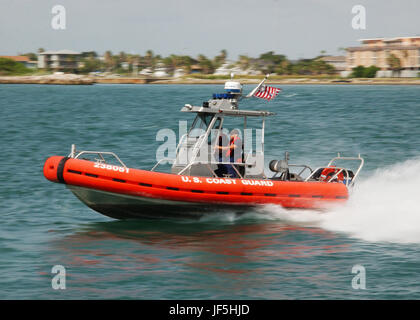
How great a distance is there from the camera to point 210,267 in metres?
9.48

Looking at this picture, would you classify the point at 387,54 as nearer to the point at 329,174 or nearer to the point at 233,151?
the point at 329,174

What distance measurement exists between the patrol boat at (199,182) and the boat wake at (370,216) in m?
0.20

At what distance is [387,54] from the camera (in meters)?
130

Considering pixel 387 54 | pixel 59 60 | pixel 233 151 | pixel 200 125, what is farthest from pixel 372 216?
pixel 59 60

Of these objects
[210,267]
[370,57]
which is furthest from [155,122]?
[370,57]

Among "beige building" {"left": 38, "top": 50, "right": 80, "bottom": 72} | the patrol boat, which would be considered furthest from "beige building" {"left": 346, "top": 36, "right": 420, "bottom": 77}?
the patrol boat

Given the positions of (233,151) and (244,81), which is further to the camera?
(244,81)

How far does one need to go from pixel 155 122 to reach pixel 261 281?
25162 millimetres

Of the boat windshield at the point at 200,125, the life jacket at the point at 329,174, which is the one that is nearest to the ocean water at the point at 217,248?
the life jacket at the point at 329,174

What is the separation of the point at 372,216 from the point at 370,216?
4cm

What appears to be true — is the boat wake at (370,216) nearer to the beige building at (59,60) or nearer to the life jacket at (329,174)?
the life jacket at (329,174)

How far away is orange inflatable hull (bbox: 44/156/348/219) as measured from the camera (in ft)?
36.7

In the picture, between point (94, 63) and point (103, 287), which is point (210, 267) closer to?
point (103, 287)

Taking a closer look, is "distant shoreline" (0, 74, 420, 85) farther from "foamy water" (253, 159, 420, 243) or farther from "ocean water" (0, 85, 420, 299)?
"ocean water" (0, 85, 420, 299)
